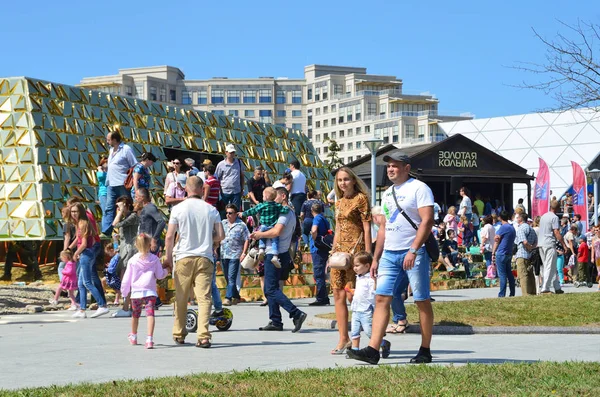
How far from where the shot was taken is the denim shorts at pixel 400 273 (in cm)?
941

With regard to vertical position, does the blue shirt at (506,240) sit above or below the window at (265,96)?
below

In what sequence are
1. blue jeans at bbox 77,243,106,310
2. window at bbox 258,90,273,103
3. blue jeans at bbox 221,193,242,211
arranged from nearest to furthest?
blue jeans at bbox 77,243,106,310, blue jeans at bbox 221,193,242,211, window at bbox 258,90,273,103

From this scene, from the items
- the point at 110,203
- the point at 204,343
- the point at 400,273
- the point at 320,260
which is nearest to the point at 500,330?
the point at 400,273

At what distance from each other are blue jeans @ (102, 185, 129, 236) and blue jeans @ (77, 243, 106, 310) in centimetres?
235

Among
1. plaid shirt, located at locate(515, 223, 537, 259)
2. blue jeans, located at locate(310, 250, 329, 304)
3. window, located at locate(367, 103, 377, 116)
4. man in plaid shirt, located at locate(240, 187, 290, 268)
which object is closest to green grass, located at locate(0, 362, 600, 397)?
man in plaid shirt, located at locate(240, 187, 290, 268)

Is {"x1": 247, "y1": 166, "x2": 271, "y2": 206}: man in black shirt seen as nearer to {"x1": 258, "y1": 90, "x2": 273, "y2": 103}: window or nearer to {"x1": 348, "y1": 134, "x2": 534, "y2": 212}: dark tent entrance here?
{"x1": 348, "y1": 134, "x2": 534, "y2": 212}: dark tent entrance

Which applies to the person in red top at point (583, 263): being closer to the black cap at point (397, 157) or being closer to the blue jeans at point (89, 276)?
the blue jeans at point (89, 276)

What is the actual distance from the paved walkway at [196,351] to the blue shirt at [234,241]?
3328 mm

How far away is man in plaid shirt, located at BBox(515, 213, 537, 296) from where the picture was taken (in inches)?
790

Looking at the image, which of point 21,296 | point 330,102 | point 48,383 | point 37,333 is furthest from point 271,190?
point 330,102

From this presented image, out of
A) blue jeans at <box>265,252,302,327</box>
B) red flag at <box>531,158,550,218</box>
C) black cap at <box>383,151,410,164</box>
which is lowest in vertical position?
blue jeans at <box>265,252,302,327</box>

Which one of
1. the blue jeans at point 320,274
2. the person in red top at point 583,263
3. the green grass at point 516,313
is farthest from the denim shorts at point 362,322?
the person in red top at point 583,263

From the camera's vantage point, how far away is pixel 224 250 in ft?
59.4

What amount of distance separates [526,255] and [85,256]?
897 cm
